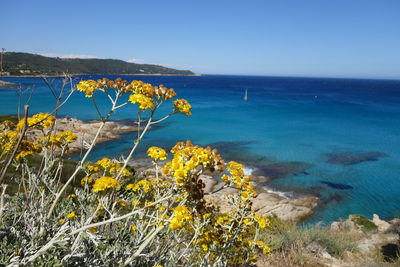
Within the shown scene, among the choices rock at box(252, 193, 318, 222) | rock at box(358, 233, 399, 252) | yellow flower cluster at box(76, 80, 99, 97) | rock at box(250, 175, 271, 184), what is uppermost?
yellow flower cluster at box(76, 80, 99, 97)

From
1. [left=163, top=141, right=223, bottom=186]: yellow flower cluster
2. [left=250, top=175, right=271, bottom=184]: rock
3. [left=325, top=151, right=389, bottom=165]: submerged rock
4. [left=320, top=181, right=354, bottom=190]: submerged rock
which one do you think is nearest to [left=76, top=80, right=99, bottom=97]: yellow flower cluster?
[left=163, top=141, right=223, bottom=186]: yellow flower cluster

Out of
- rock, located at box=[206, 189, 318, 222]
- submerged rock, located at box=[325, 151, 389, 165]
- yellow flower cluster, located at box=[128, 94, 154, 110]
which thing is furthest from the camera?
submerged rock, located at box=[325, 151, 389, 165]

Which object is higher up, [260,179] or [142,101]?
[142,101]

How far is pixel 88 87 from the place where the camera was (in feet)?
11.5

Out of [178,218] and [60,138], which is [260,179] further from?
[178,218]

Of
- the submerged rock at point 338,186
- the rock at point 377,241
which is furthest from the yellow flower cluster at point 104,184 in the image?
the submerged rock at point 338,186

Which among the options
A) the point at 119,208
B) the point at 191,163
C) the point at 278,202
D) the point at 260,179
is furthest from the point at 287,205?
the point at 191,163

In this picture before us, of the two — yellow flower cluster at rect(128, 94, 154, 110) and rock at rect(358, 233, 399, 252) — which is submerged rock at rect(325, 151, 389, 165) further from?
yellow flower cluster at rect(128, 94, 154, 110)

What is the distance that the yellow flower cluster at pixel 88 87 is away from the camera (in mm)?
3436

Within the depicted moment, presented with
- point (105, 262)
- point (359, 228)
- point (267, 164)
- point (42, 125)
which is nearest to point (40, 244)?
point (105, 262)

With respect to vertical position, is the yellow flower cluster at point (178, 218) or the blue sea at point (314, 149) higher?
the yellow flower cluster at point (178, 218)

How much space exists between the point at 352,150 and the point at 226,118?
23.9 meters

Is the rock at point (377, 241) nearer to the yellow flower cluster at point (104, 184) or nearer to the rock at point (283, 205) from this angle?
the rock at point (283, 205)

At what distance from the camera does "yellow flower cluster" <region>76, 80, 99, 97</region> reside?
344 centimetres
